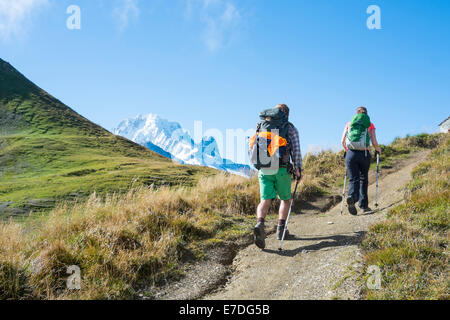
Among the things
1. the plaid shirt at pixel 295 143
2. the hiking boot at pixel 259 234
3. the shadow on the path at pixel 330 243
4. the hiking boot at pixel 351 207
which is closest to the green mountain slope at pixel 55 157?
the hiking boot at pixel 259 234

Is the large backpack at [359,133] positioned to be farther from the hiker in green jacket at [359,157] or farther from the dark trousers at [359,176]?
the dark trousers at [359,176]

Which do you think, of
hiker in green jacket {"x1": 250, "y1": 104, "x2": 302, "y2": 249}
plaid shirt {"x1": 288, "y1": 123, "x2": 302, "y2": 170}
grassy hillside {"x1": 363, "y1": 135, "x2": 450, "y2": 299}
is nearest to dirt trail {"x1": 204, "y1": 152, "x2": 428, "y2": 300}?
grassy hillside {"x1": 363, "y1": 135, "x2": 450, "y2": 299}

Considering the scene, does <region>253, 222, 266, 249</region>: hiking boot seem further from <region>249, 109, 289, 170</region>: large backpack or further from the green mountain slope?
the green mountain slope

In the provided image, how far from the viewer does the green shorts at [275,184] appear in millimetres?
5738

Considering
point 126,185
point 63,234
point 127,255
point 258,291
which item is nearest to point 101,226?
point 63,234

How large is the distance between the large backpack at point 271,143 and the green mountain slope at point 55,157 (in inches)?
178

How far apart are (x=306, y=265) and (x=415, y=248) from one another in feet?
5.07

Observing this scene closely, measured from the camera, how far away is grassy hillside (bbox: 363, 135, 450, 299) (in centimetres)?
349

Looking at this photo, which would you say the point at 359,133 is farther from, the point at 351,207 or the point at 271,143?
the point at 271,143

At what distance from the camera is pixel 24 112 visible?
35188 millimetres


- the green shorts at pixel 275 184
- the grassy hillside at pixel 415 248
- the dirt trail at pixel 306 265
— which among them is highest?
the green shorts at pixel 275 184
